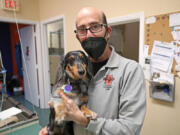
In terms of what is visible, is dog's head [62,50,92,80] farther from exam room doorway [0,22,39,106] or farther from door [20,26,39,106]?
door [20,26,39,106]

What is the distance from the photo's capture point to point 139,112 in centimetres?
80

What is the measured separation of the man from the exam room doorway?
3.09 meters

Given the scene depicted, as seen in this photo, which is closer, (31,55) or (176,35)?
(176,35)

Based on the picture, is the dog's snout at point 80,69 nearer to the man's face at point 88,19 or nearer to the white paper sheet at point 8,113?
the man's face at point 88,19

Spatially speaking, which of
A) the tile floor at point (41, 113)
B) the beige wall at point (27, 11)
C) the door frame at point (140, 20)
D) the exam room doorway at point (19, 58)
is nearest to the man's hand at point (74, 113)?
the door frame at point (140, 20)

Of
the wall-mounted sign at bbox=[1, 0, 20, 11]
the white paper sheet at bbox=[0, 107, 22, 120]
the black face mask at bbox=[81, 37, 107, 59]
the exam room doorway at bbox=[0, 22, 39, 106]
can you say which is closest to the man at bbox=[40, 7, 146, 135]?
the black face mask at bbox=[81, 37, 107, 59]

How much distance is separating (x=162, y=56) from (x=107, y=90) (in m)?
1.30

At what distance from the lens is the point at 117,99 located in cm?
86

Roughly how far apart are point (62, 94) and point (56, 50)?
552cm

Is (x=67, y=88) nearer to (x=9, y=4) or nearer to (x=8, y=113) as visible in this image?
(x=8, y=113)

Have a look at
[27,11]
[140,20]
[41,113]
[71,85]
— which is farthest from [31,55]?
[71,85]

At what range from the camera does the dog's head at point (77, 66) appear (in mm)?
858

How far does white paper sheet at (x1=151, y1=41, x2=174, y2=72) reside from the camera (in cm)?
175

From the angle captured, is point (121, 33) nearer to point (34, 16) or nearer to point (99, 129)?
point (34, 16)
